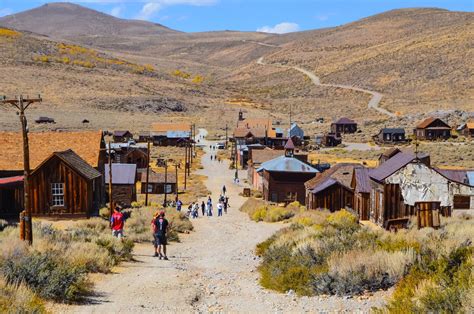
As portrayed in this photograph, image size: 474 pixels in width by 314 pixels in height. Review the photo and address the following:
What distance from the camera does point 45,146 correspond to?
30.7m

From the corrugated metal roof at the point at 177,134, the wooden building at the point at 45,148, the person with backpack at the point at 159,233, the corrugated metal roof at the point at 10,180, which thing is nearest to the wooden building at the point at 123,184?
the wooden building at the point at 45,148

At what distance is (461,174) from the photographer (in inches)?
1170

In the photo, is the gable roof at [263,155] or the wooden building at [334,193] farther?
the gable roof at [263,155]

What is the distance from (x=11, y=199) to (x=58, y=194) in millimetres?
2348

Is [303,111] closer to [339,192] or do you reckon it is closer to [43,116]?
[43,116]

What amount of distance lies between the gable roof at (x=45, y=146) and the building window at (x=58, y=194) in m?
1.77

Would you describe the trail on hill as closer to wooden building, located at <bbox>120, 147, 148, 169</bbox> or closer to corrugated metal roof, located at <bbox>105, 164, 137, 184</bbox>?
wooden building, located at <bbox>120, 147, 148, 169</bbox>

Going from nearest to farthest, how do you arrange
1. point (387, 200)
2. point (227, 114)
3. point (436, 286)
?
point (436, 286), point (387, 200), point (227, 114)

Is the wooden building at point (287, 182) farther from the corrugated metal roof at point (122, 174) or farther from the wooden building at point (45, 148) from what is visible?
the wooden building at point (45, 148)

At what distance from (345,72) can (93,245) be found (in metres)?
156

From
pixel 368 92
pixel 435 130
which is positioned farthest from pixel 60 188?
pixel 368 92

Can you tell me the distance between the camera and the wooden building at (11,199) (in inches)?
1090

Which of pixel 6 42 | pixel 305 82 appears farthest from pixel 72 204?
pixel 6 42

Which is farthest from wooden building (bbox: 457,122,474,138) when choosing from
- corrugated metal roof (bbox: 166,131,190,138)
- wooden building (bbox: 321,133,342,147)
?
corrugated metal roof (bbox: 166,131,190,138)
